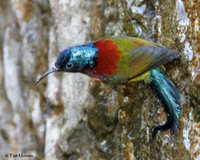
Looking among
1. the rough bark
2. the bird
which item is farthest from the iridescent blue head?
the rough bark

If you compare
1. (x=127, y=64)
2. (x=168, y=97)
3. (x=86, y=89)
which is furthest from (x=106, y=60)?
(x=86, y=89)

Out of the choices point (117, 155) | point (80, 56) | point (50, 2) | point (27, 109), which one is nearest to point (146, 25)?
point (80, 56)

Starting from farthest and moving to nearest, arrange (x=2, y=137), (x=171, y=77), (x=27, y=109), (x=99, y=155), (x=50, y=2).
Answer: (x=2, y=137) < (x=27, y=109) < (x=50, y=2) < (x=99, y=155) < (x=171, y=77)

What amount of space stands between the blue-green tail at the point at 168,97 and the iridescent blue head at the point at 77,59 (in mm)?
631

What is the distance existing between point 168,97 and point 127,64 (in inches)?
20.1

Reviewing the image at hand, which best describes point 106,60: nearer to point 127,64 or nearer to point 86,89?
point 127,64

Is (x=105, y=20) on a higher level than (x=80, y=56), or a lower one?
higher

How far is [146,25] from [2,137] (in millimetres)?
3762

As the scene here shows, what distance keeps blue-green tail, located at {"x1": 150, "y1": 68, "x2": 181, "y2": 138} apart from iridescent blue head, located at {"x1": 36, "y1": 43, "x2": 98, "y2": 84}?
631mm

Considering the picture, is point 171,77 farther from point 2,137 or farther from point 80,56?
point 2,137

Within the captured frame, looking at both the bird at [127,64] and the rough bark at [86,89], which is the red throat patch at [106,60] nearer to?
the bird at [127,64]

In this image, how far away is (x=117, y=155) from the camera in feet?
10.0

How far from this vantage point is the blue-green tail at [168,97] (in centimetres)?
250

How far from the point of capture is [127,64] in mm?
2637
